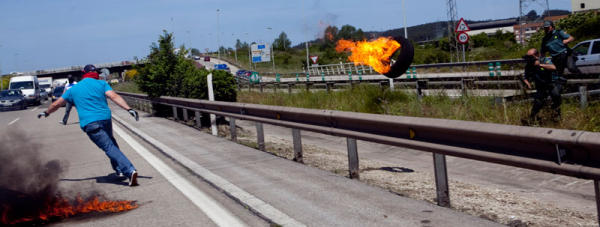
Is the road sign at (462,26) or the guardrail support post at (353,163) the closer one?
the guardrail support post at (353,163)

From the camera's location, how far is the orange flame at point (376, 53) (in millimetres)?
14148

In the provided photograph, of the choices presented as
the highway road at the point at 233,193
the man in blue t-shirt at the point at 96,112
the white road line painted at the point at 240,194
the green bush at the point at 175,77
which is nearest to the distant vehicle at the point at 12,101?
the green bush at the point at 175,77

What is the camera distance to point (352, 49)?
14.7 metres

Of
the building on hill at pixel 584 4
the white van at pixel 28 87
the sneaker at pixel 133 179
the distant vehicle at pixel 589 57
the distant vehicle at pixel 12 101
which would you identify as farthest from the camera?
the building on hill at pixel 584 4

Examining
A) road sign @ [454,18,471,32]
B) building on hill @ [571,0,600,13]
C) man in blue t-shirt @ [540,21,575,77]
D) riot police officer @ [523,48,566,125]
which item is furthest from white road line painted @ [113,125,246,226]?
building on hill @ [571,0,600,13]

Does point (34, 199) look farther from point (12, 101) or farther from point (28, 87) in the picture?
point (28, 87)

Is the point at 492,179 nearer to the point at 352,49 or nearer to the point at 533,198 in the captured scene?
the point at 533,198

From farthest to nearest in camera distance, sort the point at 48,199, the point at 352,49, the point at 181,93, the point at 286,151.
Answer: the point at 181,93 < the point at 352,49 < the point at 286,151 < the point at 48,199

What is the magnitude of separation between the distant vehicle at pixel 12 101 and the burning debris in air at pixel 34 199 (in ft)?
113

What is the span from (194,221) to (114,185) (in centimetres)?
272

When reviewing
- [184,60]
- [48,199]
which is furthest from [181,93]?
[48,199]

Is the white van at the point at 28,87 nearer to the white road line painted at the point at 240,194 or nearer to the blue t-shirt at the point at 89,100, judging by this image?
the white road line painted at the point at 240,194

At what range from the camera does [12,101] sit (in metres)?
39.6

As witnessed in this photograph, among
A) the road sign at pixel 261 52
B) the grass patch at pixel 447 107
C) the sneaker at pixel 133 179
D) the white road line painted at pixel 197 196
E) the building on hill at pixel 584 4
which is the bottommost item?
the white road line painted at pixel 197 196
